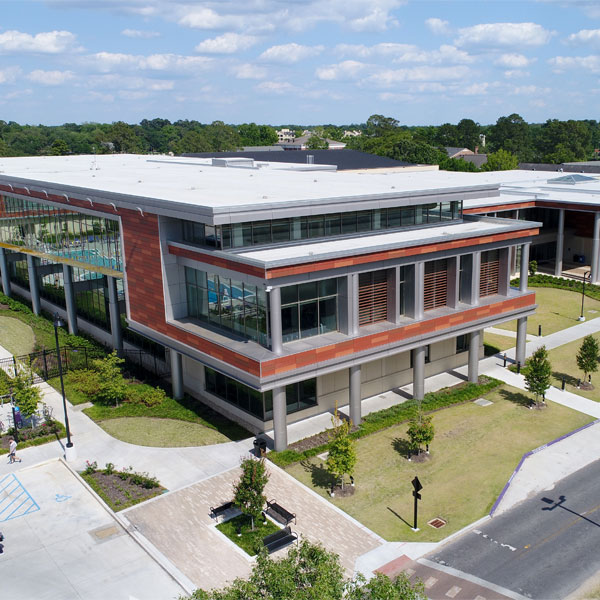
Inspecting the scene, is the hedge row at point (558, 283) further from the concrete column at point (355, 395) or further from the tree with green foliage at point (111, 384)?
the tree with green foliage at point (111, 384)

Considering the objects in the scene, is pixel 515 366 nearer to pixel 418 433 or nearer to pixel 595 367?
pixel 595 367

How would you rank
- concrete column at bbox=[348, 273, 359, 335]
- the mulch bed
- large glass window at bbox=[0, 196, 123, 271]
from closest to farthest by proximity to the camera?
the mulch bed < concrete column at bbox=[348, 273, 359, 335] < large glass window at bbox=[0, 196, 123, 271]

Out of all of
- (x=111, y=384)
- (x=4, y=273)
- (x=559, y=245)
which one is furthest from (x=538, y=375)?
(x=4, y=273)

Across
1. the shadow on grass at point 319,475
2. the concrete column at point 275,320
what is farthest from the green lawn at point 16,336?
the shadow on grass at point 319,475

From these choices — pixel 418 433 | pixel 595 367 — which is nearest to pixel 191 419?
pixel 418 433

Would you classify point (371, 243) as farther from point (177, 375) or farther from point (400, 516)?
point (400, 516)

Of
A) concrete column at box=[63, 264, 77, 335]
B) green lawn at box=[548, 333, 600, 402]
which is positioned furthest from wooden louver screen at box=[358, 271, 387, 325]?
concrete column at box=[63, 264, 77, 335]

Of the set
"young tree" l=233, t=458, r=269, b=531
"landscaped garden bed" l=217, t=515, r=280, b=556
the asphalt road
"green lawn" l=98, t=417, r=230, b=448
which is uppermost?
"young tree" l=233, t=458, r=269, b=531

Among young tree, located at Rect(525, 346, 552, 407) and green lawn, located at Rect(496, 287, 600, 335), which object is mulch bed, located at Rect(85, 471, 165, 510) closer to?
young tree, located at Rect(525, 346, 552, 407)
